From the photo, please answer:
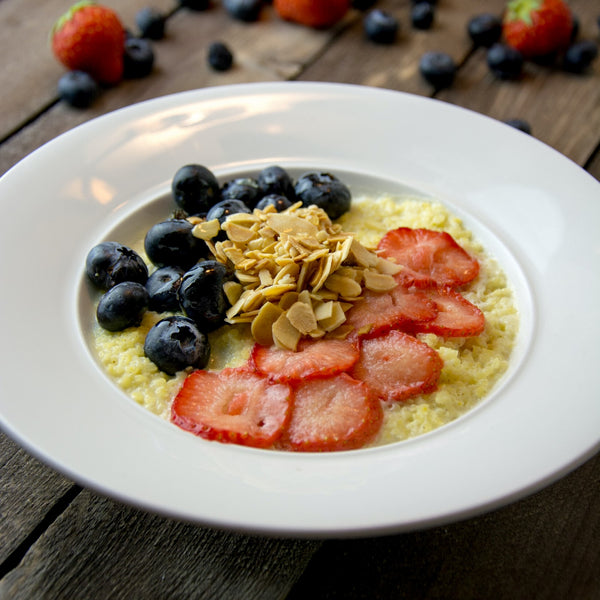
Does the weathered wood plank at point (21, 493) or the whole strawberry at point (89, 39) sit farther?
the whole strawberry at point (89, 39)

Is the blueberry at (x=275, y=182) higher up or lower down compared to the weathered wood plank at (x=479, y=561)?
higher up

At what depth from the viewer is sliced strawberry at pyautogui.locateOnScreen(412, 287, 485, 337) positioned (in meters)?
1.59

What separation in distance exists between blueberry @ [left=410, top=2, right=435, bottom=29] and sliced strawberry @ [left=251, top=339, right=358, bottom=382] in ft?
6.72

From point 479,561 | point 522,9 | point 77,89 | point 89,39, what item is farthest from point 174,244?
point 522,9

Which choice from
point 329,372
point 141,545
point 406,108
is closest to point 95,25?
point 406,108

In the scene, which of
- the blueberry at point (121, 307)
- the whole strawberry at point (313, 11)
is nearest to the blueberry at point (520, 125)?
the whole strawberry at point (313, 11)

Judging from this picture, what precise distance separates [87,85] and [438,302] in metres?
1.70

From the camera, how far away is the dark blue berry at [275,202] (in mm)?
1869

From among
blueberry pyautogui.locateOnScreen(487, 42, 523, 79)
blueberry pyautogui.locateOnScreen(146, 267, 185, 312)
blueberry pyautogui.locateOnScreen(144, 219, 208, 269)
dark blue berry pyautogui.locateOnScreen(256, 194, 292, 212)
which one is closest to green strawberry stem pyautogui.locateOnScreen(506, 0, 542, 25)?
blueberry pyautogui.locateOnScreen(487, 42, 523, 79)

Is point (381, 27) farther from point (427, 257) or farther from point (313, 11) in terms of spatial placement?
point (427, 257)

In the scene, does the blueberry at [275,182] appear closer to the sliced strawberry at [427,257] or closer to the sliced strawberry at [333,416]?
the sliced strawberry at [427,257]

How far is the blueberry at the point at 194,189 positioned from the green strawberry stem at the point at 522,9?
1.73 metres

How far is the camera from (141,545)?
1.37 metres

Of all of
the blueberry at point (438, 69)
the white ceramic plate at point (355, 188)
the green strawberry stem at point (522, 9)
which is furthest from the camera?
the green strawberry stem at point (522, 9)
